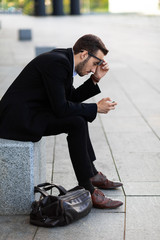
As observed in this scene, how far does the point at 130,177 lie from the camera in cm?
469

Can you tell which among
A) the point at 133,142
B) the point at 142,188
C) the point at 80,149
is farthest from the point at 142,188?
the point at 133,142

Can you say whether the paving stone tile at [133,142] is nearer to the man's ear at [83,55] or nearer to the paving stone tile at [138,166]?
the paving stone tile at [138,166]

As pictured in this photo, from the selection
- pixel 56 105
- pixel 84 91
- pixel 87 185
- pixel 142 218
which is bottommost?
pixel 142 218

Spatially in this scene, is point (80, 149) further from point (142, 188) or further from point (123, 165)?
point (123, 165)

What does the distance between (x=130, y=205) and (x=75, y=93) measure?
1.19m

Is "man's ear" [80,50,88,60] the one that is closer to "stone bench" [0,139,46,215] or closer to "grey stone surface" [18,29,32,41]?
"stone bench" [0,139,46,215]

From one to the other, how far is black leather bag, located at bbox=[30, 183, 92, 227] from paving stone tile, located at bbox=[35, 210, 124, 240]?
56 mm

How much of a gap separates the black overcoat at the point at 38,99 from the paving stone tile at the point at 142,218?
0.94 metres

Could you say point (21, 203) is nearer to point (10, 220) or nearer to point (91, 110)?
point (10, 220)

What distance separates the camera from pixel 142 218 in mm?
3732

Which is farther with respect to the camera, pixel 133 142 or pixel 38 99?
pixel 133 142

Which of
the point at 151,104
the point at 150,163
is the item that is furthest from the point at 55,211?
the point at 151,104

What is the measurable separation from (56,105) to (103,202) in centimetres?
93

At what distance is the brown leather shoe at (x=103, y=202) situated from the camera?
3873 millimetres
